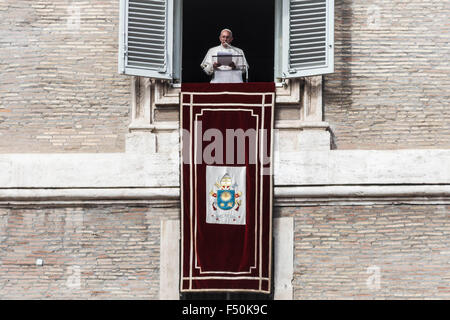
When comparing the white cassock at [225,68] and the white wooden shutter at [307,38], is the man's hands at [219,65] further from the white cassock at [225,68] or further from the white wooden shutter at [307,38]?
the white wooden shutter at [307,38]

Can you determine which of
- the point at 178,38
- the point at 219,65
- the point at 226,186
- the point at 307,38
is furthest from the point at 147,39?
the point at 226,186

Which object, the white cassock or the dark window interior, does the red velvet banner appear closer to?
the white cassock

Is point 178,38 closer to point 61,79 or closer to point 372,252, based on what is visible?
point 61,79

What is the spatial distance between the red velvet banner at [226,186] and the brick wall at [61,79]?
3.07ft

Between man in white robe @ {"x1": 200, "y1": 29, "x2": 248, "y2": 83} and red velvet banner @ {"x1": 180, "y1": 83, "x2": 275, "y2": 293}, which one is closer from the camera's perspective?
red velvet banner @ {"x1": 180, "y1": 83, "x2": 275, "y2": 293}

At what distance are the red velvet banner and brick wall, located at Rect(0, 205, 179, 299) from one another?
397 mm

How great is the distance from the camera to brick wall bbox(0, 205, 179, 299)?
12.6 m

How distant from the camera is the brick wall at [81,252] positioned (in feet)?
41.3

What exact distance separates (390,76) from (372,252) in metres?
2.15

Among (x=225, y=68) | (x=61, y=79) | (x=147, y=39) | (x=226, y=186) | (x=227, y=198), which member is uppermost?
(x=147, y=39)

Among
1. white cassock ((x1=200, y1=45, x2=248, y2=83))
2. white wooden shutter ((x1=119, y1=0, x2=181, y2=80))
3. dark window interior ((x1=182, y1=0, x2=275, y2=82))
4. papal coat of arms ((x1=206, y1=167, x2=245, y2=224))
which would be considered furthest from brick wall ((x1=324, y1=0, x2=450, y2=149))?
dark window interior ((x1=182, y1=0, x2=275, y2=82))

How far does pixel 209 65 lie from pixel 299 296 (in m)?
3.01

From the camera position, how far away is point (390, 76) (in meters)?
13.0
